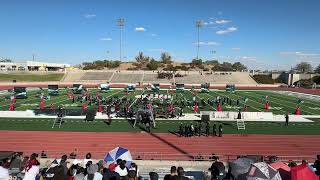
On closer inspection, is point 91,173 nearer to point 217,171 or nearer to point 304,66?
point 217,171

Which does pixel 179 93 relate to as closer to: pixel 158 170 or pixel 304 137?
pixel 304 137

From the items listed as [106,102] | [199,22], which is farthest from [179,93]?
[199,22]

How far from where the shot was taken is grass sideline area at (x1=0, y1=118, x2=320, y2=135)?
27.2 metres

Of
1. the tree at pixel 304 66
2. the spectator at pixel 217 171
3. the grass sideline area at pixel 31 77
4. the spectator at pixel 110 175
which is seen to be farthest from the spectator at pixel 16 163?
the tree at pixel 304 66

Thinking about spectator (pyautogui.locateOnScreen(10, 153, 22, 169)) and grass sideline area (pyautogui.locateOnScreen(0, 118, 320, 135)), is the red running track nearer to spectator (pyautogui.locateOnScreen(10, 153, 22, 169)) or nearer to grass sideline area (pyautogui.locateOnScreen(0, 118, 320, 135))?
grass sideline area (pyautogui.locateOnScreen(0, 118, 320, 135))

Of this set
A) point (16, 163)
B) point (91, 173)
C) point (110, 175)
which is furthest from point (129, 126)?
point (110, 175)

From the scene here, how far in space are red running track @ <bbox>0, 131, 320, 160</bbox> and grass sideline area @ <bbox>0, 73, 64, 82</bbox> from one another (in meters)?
64.8

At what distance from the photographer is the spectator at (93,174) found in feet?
31.7

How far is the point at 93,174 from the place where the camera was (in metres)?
→ 9.93

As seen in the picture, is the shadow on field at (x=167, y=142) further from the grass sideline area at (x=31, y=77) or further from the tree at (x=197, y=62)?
the tree at (x=197, y=62)

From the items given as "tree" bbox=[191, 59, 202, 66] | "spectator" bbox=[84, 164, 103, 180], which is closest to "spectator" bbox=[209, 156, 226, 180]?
"spectator" bbox=[84, 164, 103, 180]

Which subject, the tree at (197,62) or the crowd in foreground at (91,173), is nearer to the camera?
the crowd in foreground at (91,173)

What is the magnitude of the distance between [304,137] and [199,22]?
275 feet

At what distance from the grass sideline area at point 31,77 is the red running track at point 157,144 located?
64.8 metres
